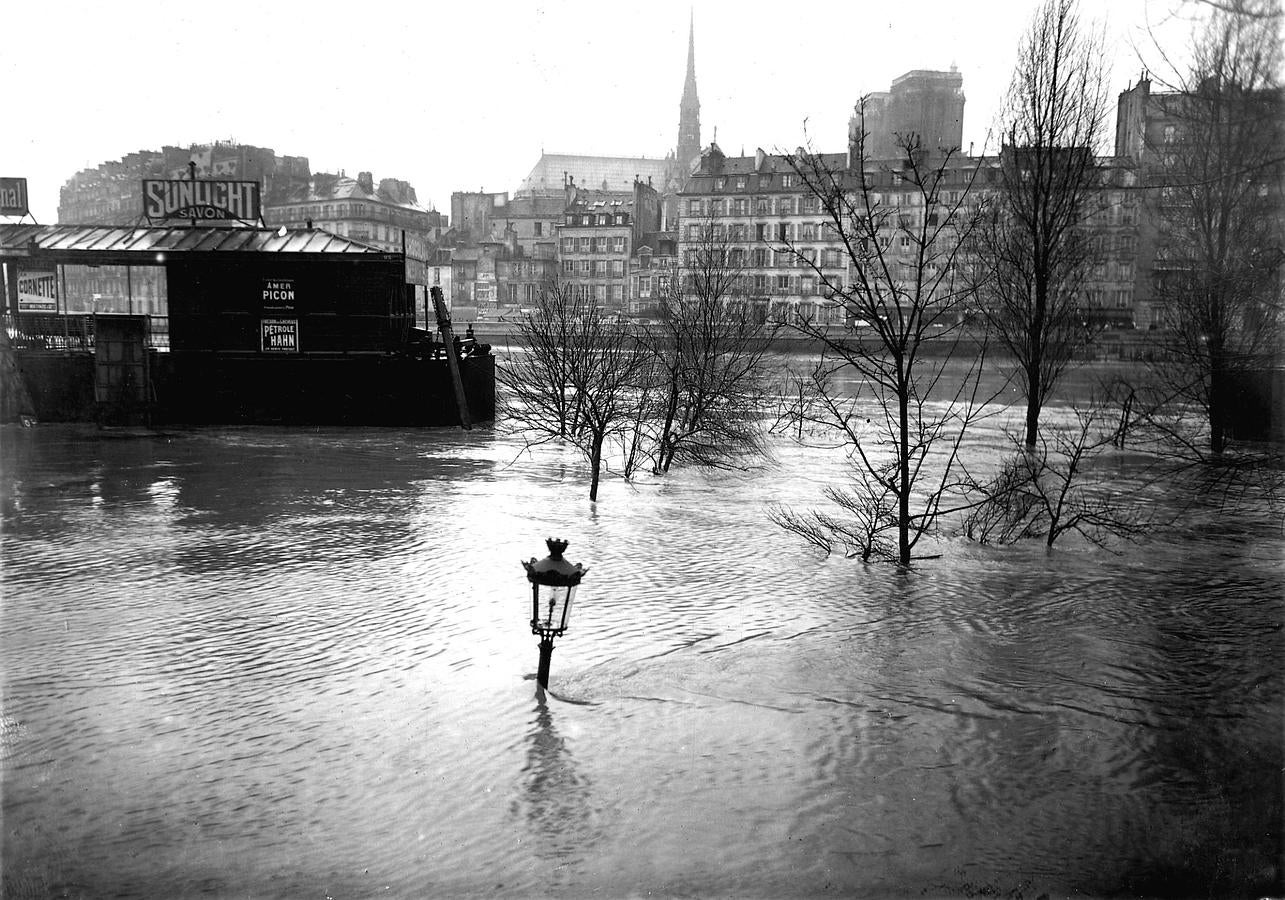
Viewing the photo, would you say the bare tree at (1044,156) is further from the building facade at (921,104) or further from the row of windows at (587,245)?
the building facade at (921,104)

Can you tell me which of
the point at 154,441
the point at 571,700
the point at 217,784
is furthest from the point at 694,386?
the point at 217,784

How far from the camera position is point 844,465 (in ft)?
78.9

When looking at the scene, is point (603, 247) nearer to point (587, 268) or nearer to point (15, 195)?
point (587, 268)

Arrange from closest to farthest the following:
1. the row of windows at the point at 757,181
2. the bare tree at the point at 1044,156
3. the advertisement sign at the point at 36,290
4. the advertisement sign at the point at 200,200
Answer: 1. the bare tree at the point at 1044,156
2. the advertisement sign at the point at 36,290
3. the advertisement sign at the point at 200,200
4. the row of windows at the point at 757,181

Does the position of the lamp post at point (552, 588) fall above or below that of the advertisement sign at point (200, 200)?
below

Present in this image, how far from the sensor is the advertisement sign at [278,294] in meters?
29.6

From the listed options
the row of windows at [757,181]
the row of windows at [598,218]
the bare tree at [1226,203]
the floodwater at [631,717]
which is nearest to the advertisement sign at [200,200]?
the floodwater at [631,717]

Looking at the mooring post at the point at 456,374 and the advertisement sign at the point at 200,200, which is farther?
the advertisement sign at the point at 200,200

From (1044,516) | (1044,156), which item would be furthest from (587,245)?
(1044,516)

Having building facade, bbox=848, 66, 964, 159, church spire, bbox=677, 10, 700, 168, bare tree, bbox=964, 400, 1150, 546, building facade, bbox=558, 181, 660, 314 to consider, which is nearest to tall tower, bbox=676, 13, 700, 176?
church spire, bbox=677, 10, 700, 168

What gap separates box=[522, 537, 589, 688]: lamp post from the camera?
7699mm

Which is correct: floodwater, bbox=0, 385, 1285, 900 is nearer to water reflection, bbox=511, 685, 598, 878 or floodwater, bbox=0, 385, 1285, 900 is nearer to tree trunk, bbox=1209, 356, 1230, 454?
water reflection, bbox=511, 685, 598, 878

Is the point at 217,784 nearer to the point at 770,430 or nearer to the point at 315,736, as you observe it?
the point at 315,736

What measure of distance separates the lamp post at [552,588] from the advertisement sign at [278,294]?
78.3 ft
